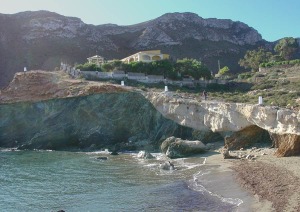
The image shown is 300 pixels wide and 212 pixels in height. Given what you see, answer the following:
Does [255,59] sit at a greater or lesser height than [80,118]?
greater

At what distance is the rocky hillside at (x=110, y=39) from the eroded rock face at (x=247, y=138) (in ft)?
237

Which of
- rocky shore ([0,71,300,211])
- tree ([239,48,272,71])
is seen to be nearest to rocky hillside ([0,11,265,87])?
tree ([239,48,272,71])

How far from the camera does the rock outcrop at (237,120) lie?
29153 millimetres

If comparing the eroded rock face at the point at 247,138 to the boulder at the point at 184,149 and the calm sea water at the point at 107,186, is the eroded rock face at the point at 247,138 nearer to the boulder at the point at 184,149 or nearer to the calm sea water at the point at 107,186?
the boulder at the point at 184,149

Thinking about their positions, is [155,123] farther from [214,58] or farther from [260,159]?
[214,58]

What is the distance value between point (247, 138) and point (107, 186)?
15325 mm

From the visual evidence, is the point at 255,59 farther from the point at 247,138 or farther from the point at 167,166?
the point at 167,166

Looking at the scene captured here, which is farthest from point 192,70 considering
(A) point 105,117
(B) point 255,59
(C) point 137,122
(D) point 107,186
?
(D) point 107,186

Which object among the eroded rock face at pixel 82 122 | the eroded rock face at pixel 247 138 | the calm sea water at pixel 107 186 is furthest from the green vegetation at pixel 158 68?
the eroded rock face at pixel 247 138

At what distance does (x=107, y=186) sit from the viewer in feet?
87.4

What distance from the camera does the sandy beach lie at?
19192mm

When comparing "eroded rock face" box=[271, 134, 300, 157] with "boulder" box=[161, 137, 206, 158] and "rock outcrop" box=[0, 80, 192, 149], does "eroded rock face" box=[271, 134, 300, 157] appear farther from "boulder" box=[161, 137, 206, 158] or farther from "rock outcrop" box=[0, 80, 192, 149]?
"rock outcrop" box=[0, 80, 192, 149]

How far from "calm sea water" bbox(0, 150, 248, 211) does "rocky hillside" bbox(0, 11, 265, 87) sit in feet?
224

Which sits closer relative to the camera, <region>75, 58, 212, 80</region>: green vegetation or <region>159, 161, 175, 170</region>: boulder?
<region>159, 161, 175, 170</region>: boulder
